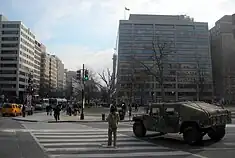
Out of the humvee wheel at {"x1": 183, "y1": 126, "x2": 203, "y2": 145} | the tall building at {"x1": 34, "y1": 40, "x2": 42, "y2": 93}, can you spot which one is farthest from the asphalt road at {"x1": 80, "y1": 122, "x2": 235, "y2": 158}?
the tall building at {"x1": 34, "y1": 40, "x2": 42, "y2": 93}

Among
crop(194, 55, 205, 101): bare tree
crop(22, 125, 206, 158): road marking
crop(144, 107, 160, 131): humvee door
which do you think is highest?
crop(194, 55, 205, 101): bare tree

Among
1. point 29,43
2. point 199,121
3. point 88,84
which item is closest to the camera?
point 199,121

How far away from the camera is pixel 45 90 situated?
498 ft

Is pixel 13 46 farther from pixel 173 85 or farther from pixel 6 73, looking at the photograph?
pixel 173 85

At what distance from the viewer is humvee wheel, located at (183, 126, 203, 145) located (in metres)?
15.1

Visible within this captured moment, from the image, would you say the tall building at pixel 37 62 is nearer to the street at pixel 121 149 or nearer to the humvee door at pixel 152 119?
the humvee door at pixel 152 119

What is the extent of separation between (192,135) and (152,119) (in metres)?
2.60

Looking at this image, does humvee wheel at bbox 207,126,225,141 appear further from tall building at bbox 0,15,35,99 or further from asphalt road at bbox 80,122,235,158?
tall building at bbox 0,15,35,99

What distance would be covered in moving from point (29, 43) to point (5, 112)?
115 metres

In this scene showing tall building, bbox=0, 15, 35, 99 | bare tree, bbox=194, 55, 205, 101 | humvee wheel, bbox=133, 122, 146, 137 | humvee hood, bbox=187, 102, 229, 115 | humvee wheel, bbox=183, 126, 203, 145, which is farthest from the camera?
tall building, bbox=0, 15, 35, 99

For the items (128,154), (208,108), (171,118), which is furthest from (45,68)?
(128,154)

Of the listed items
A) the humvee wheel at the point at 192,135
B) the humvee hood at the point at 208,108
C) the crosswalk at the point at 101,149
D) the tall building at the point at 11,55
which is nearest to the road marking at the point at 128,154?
the crosswalk at the point at 101,149

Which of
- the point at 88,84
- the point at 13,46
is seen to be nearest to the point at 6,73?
the point at 13,46

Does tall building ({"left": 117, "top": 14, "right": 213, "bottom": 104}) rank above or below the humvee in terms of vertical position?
above
